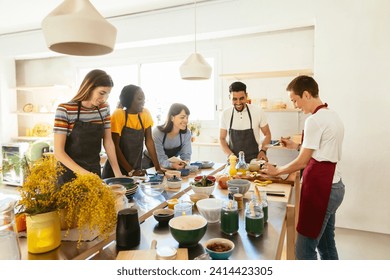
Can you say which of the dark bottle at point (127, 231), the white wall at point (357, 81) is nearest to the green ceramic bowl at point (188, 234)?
the dark bottle at point (127, 231)

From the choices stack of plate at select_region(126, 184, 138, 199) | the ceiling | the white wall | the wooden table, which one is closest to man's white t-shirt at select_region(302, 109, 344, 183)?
the wooden table

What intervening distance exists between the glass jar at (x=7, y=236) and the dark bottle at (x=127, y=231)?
36 cm

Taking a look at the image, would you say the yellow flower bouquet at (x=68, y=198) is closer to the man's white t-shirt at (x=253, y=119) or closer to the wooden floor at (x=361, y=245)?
the man's white t-shirt at (x=253, y=119)

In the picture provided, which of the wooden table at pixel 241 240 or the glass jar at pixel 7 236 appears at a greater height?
the glass jar at pixel 7 236

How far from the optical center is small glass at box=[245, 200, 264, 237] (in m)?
1.23

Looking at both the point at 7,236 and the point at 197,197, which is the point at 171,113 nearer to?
the point at 197,197

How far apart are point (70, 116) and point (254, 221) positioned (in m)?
1.50

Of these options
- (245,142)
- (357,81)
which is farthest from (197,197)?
(357,81)

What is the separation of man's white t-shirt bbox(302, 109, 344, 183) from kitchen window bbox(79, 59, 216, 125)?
2992 millimetres

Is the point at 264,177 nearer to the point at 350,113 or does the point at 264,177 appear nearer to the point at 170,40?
the point at 350,113

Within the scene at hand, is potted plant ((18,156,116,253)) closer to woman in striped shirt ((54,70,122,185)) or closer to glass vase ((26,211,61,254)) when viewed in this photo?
glass vase ((26,211,61,254))

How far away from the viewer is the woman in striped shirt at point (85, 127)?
1.96 m
